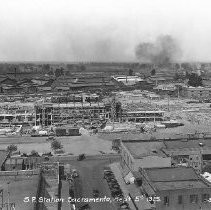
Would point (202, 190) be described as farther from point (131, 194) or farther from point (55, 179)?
point (55, 179)

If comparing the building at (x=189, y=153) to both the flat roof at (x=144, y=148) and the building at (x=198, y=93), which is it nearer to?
the flat roof at (x=144, y=148)

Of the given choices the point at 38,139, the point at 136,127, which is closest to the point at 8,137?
the point at 38,139

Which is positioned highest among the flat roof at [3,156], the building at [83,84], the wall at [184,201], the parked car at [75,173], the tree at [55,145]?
the wall at [184,201]

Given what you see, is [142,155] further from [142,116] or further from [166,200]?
[142,116]

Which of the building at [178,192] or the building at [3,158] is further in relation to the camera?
the building at [3,158]

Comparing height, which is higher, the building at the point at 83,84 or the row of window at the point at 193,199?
the row of window at the point at 193,199

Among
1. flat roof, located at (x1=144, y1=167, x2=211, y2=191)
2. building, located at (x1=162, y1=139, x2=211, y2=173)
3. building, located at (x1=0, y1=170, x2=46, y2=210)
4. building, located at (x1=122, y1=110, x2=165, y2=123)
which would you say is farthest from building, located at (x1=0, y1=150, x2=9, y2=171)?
building, located at (x1=122, y1=110, x2=165, y2=123)

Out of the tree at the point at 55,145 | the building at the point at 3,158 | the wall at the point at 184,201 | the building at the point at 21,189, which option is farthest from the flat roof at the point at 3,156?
the wall at the point at 184,201
